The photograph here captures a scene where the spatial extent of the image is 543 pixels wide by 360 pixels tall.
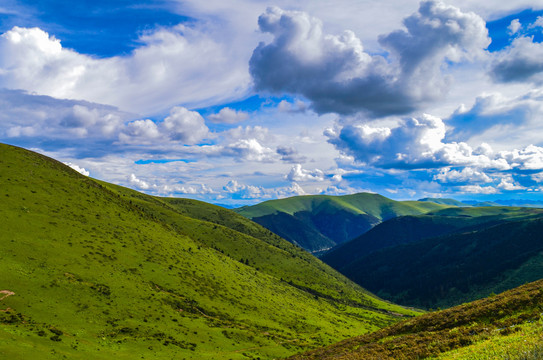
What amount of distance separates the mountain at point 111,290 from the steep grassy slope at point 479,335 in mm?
42710

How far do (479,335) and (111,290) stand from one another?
7408cm

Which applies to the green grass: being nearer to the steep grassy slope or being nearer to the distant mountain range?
the steep grassy slope

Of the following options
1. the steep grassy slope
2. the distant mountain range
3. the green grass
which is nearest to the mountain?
the distant mountain range

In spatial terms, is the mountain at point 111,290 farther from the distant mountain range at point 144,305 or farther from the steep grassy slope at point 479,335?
the steep grassy slope at point 479,335

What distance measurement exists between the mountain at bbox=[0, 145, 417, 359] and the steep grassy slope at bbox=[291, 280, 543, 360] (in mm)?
42710

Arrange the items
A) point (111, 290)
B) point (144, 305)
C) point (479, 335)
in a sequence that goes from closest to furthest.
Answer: point (479, 335)
point (111, 290)
point (144, 305)

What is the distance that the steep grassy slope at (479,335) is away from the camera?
58.8ft

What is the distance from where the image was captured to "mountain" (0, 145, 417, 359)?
51.5m

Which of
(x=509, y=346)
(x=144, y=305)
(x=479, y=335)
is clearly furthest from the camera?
(x=144, y=305)

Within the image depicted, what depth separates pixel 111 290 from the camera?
71312 millimetres

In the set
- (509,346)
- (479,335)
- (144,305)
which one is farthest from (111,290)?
(509,346)

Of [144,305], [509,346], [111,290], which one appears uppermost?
[509,346]

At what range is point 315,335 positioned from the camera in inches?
3826

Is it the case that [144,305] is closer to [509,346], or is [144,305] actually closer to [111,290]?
[111,290]
